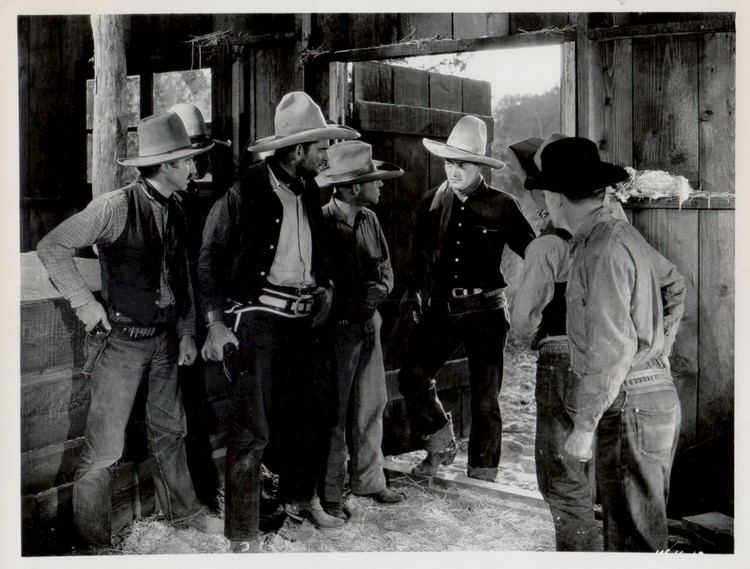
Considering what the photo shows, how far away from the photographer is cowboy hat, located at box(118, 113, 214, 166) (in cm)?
378

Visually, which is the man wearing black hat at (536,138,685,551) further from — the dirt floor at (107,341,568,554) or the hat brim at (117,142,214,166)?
the hat brim at (117,142,214,166)

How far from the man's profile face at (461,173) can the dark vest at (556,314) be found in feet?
2.70

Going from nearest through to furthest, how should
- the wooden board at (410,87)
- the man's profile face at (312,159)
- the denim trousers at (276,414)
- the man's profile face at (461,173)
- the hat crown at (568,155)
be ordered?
the hat crown at (568,155), the denim trousers at (276,414), the man's profile face at (312,159), the man's profile face at (461,173), the wooden board at (410,87)

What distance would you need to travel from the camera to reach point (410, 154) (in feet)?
15.0

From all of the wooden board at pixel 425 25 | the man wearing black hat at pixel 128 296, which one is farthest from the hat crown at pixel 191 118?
the wooden board at pixel 425 25

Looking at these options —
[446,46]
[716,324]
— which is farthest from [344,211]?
[716,324]

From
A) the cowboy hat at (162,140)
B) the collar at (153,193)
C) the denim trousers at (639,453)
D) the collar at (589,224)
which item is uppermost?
the cowboy hat at (162,140)

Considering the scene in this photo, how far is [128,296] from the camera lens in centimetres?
370

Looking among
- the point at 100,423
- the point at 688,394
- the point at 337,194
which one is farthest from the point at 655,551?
the point at 100,423

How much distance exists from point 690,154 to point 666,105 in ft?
0.79

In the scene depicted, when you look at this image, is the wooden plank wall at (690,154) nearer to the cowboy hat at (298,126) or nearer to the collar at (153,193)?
the cowboy hat at (298,126)

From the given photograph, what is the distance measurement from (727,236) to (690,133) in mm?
477

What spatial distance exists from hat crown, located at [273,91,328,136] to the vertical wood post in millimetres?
833

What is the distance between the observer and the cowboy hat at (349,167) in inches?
164
